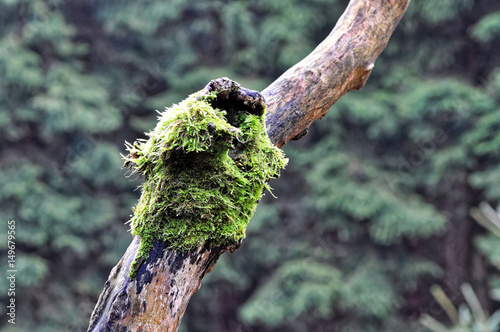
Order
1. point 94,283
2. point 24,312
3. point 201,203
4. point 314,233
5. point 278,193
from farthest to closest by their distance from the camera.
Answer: point 278,193 < point 314,233 < point 94,283 < point 24,312 < point 201,203

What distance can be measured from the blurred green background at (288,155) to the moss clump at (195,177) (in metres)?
5.96

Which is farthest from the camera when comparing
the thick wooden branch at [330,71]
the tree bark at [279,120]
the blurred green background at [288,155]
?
the blurred green background at [288,155]

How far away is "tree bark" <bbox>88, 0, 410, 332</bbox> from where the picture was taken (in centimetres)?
124

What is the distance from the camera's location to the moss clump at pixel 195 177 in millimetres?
1285

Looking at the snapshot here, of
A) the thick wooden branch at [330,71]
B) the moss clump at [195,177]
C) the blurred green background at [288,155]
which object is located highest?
A: the blurred green background at [288,155]

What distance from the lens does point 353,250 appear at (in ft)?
26.2

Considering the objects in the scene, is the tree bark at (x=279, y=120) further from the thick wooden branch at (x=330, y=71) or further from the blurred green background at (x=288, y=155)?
the blurred green background at (x=288, y=155)

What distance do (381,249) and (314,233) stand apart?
116cm

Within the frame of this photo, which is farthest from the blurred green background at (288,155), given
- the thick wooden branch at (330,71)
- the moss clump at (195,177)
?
the moss clump at (195,177)

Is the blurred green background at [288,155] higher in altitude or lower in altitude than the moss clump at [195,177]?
higher

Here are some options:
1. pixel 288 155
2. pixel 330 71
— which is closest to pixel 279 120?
pixel 330 71

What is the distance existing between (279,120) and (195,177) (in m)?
0.42

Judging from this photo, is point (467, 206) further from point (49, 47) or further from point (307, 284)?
point (49, 47)

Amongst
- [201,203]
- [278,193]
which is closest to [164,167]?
[201,203]
